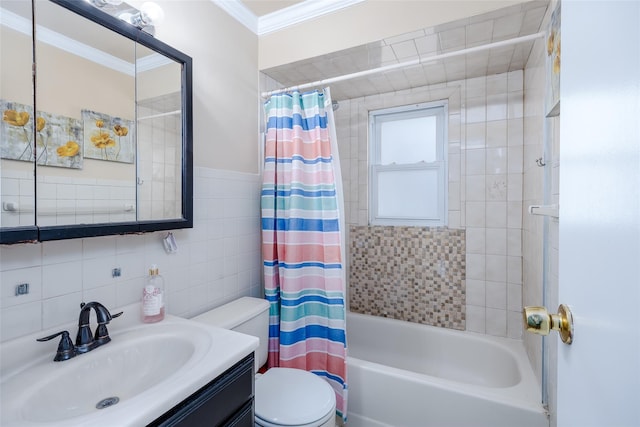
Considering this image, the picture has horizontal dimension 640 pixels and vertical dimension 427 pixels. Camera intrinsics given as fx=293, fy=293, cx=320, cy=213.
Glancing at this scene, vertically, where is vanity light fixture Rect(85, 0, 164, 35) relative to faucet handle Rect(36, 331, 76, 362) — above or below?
above

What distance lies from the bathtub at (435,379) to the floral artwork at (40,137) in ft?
5.42

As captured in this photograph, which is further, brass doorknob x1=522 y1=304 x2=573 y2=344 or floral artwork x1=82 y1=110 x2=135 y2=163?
floral artwork x1=82 y1=110 x2=135 y2=163

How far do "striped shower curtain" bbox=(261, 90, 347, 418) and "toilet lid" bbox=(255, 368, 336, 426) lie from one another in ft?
0.84

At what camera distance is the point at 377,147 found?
252 cm

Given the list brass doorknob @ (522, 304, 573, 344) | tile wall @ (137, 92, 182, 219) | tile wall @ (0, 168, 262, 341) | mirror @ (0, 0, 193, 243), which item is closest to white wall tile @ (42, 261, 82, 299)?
tile wall @ (0, 168, 262, 341)

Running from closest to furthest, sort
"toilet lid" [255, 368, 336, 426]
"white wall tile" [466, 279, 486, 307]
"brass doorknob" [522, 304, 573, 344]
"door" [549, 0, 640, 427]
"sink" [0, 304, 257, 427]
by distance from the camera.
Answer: "door" [549, 0, 640, 427] < "brass doorknob" [522, 304, 573, 344] < "sink" [0, 304, 257, 427] < "toilet lid" [255, 368, 336, 426] < "white wall tile" [466, 279, 486, 307]

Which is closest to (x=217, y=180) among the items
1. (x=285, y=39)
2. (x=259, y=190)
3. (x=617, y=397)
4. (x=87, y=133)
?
(x=259, y=190)

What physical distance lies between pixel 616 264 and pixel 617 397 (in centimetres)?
15

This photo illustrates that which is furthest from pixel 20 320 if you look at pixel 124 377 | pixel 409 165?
pixel 409 165

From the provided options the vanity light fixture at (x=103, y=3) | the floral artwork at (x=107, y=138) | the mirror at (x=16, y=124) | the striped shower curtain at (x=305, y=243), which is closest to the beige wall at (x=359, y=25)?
the striped shower curtain at (x=305, y=243)

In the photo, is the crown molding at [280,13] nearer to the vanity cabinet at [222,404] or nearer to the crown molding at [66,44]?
the crown molding at [66,44]

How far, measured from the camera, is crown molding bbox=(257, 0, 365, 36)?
5.50 ft

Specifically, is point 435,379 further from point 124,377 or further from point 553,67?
point 553,67

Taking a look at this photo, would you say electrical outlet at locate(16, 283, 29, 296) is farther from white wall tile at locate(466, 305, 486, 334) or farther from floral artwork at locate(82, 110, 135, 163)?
A: white wall tile at locate(466, 305, 486, 334)
